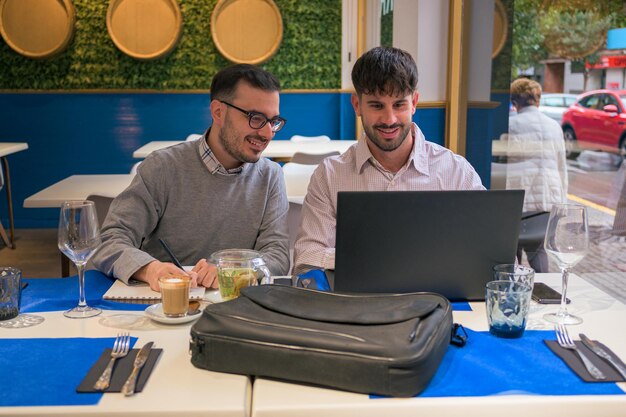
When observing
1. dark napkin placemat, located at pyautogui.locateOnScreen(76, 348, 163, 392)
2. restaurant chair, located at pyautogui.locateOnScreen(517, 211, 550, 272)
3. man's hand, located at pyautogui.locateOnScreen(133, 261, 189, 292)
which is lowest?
restaurant chair, located at pyautogui.locateOnScreen(517, 211, 550, 272)

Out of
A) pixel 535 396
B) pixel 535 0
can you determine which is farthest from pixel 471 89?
pixel 535 396

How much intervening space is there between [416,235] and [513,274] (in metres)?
0.22

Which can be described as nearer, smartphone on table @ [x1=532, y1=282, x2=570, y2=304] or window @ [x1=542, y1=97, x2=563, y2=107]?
smartphone on table @ [x1=532, y1=282, x2=570, y2=304]

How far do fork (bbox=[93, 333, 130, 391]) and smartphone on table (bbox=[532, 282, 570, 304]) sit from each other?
39.1 inches

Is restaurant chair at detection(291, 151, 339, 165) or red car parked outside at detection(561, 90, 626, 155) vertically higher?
red car parked outside at detection(561, 90, 626, 155)

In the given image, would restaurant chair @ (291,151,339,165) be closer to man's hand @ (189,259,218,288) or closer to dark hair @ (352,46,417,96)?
dark hair @ (352,46,417,96)

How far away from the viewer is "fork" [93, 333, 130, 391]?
1.27m

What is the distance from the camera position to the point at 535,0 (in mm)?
3896

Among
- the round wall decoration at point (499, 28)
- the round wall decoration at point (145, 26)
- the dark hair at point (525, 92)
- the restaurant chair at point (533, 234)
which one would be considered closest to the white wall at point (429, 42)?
the round wall decoration at point (499, 28)

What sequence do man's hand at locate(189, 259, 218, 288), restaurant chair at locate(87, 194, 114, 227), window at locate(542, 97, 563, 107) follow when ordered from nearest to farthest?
man's hand at locate(189, 259, 218, 288) < restaurant chair at locate(87, 194, 114, 227) < window at locate(542, 97, 563, 107)

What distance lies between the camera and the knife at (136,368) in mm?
1254

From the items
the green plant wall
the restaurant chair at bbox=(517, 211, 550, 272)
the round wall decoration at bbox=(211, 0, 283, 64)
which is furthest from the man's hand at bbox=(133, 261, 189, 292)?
the green plant wall

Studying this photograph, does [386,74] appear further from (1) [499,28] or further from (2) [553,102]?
(1) [499,28]

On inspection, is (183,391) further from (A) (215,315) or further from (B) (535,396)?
(B) (535,396)
